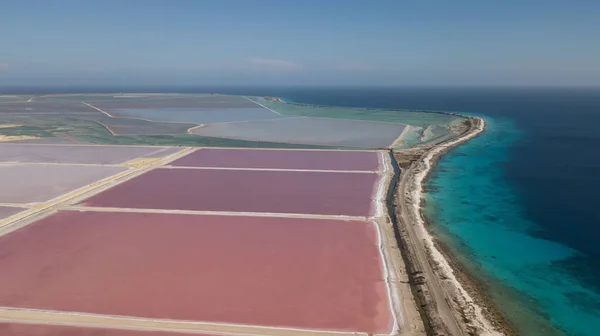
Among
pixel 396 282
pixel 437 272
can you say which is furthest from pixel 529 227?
pixel 396 282

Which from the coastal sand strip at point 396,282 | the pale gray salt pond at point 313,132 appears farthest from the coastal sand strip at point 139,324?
the pale gray salt pond at point 313,132

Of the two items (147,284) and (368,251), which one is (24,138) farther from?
(368,251)

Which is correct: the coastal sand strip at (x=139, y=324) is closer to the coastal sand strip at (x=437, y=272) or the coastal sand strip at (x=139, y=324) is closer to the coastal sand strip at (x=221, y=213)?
the coastal sand strip at (x=437, y=272)

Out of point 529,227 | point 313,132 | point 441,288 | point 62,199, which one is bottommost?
point 441,288

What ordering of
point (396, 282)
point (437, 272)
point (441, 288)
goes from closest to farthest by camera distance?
point (441, 288)
point (396, 282)
point (437, 272)

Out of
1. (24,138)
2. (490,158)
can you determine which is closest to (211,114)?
(24,138)

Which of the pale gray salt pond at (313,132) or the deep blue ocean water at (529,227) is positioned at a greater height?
the pale gray salt pond at (313,132)

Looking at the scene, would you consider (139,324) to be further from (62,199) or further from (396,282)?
(62,199)
